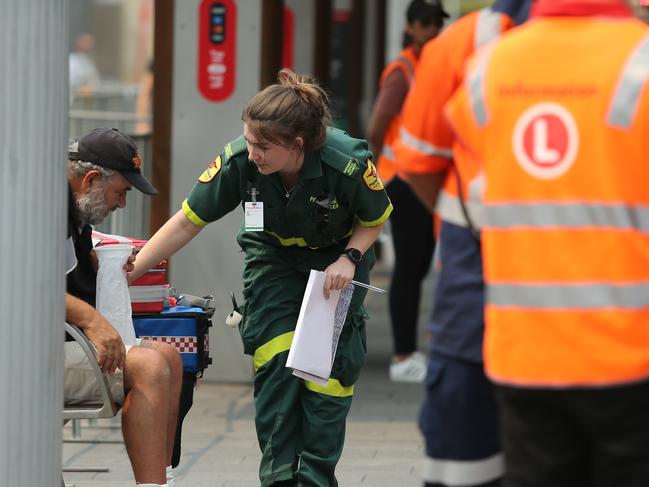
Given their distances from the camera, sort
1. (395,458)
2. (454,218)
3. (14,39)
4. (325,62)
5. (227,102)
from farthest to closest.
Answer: (325,62) < (227,102) < (395,458) < (14,39) < (454,218)

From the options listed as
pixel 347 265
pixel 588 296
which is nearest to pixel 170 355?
pixel 347 265

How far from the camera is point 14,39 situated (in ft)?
12.9

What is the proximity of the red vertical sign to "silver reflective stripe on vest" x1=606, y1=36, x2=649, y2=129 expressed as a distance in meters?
5.39

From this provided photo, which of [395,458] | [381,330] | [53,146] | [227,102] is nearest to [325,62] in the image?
[381,330]

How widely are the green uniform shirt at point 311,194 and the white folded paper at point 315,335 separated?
18cm

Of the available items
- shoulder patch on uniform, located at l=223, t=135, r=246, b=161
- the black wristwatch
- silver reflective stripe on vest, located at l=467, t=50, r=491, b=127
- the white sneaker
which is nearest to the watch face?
the black wristwatch

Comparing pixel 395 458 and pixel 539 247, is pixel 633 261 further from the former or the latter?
pixel 395 458

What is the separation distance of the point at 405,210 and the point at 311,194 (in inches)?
134

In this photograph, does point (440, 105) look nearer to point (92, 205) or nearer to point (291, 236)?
point (291, 236)

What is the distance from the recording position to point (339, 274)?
17.0 feet

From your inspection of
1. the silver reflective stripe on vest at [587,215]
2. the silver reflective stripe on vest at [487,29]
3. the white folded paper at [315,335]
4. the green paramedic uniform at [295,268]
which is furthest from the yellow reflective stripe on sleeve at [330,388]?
the silver reflective stripe on vest at [587,215]

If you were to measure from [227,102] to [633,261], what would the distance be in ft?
17.9

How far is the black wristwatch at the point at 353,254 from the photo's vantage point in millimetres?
5238

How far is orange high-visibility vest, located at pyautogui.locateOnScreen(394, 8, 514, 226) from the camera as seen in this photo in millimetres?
3600
